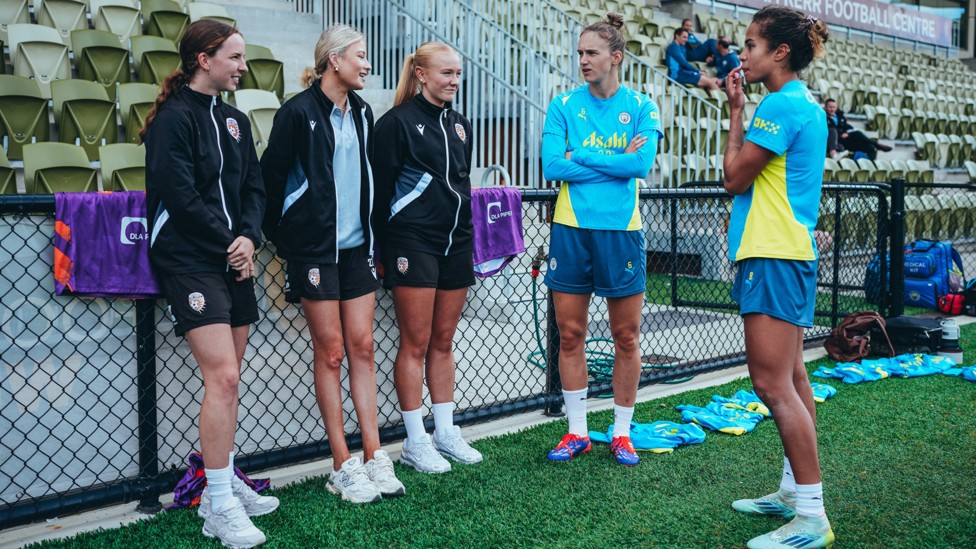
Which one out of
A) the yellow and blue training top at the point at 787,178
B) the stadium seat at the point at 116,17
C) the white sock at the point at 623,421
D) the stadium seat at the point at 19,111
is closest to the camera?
the yellow and blue training top at the point at 787,178

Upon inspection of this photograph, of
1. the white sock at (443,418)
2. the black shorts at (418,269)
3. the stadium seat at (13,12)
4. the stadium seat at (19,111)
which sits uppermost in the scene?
the stadium seat at (13,12)

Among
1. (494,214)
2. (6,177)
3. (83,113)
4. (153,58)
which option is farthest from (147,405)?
(153,58)

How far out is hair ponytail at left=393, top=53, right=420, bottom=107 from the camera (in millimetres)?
3654

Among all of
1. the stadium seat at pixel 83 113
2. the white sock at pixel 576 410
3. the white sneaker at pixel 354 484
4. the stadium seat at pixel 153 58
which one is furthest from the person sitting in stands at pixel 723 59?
the white sneaker at pixel 354 484

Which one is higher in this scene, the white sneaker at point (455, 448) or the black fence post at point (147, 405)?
the black fence post at point (147, 405)

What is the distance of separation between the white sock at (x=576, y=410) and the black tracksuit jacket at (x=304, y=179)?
136 cm

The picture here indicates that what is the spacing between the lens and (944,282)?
8125 mm

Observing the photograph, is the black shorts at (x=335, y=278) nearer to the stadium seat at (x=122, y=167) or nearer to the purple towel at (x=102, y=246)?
the purple towel at (x=102, y=246)

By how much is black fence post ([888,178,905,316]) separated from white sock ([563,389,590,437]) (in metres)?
4.03

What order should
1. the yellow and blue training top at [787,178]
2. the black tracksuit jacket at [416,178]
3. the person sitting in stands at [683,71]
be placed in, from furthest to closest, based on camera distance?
the person sitting in stands at [683,71] → the black tracksuit jacket at [416,178] → the yellow and blue training top at [787,178]

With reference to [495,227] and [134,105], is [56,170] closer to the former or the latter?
[134,105]

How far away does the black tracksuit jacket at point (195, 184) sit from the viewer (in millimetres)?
2787

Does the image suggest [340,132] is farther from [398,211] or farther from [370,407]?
[370,407]

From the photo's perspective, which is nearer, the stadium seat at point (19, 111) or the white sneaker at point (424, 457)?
the white sneaker at point (424, 457)
